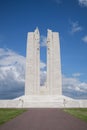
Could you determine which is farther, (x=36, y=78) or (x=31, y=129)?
(x=36, y=78)

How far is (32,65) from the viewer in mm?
45531

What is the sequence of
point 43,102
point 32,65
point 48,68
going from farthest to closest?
point 32,65
point 48,68
point 43,102

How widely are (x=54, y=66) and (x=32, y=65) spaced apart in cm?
486

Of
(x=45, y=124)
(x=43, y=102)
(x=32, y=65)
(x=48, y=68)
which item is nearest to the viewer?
(x=45, y=124)

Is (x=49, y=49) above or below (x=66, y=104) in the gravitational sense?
above

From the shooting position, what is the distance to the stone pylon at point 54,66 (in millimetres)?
44438

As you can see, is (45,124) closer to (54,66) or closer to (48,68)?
(48,68)

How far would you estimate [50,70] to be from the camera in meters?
45.2

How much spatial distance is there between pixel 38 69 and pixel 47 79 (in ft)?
9.79

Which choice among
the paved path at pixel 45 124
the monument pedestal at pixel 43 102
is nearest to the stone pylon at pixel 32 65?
the monument pedestal at pixel 43 102

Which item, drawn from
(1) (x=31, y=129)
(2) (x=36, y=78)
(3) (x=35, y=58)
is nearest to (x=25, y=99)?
(2) (x=36, y=78)

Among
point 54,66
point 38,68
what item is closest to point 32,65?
point 38,68

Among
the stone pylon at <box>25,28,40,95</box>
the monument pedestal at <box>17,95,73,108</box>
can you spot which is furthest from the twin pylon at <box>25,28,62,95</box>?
the monument pedestal at <box>17,95,73,108</box>

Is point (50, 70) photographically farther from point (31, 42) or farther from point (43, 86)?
point (31, 42)
